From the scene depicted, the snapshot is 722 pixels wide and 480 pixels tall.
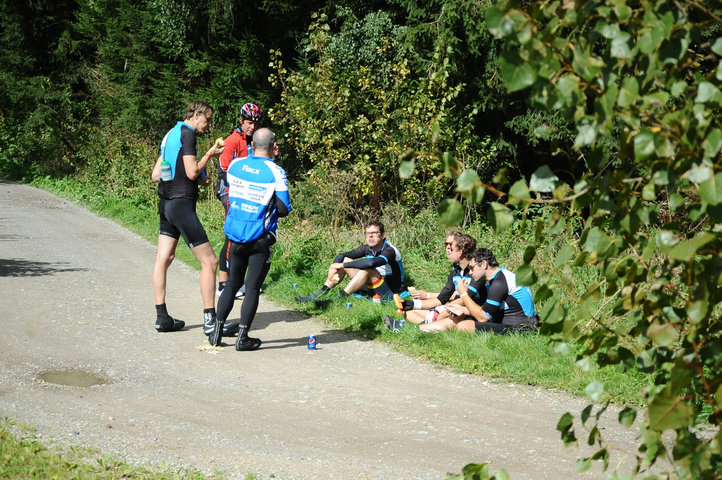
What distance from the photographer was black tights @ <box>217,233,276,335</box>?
7809 mm

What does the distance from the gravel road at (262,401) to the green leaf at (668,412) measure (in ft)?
9.90

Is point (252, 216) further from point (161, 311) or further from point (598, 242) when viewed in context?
point (598, 242)

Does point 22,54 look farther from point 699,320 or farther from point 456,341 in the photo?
point 699,320

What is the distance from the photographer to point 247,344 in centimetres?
789

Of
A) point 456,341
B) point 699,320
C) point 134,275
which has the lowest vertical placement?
point 134,275

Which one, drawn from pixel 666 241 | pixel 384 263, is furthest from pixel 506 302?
pixel 666 241

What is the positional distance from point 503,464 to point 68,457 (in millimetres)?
2687

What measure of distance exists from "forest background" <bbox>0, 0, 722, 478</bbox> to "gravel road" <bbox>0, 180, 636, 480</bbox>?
626mm

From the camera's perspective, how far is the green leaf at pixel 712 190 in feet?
6.63

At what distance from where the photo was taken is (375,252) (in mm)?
10281

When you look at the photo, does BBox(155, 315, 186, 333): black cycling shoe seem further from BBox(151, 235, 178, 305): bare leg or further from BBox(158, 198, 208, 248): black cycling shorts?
BBox(158, 198, 208, 248): black cycling shorts

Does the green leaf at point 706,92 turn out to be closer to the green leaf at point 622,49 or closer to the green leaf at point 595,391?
the green leaf at point 622,49

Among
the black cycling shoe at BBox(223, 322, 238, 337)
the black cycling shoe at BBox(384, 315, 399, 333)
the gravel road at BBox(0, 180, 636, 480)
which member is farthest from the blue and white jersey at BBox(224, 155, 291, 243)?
the black cycling shoe at BBox(384, 315, 399, 333)

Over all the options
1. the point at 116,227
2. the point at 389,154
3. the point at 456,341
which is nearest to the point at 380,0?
the point at 389,154
